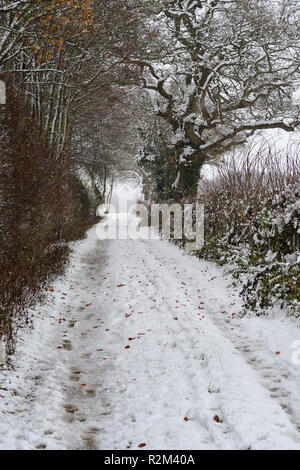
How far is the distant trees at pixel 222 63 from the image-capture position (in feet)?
43.4

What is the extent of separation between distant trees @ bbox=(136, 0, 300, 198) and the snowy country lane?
9.31 meters

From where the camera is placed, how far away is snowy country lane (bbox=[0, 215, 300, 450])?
135 inches

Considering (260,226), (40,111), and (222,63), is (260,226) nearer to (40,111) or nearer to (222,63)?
(40,111)

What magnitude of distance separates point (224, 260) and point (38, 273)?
529cm

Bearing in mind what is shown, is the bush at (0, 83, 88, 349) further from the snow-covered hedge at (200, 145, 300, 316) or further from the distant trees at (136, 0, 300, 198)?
the distant trees at (136, 0, 300, 198)

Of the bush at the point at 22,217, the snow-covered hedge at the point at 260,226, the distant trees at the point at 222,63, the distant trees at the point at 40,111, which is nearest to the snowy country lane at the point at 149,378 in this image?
the bush at the point at 22,217

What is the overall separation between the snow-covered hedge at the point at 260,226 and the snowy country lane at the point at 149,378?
2.00 feet

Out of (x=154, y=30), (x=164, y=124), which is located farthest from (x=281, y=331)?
(x=164, y=124)

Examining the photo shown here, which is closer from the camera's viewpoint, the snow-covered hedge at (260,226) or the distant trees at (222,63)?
the snow-covered hedge at (260,226)

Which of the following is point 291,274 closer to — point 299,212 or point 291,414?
point 299,212

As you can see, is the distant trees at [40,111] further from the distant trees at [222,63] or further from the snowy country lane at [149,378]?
the distant trees at [222,63]

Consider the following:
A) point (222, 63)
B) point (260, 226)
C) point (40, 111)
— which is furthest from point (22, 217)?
point (222, 63)

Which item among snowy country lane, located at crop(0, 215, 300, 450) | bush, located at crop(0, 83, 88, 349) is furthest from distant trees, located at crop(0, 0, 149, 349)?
snowy country lane, located at crop(0, 215, 300, 450)

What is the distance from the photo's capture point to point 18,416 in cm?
368
